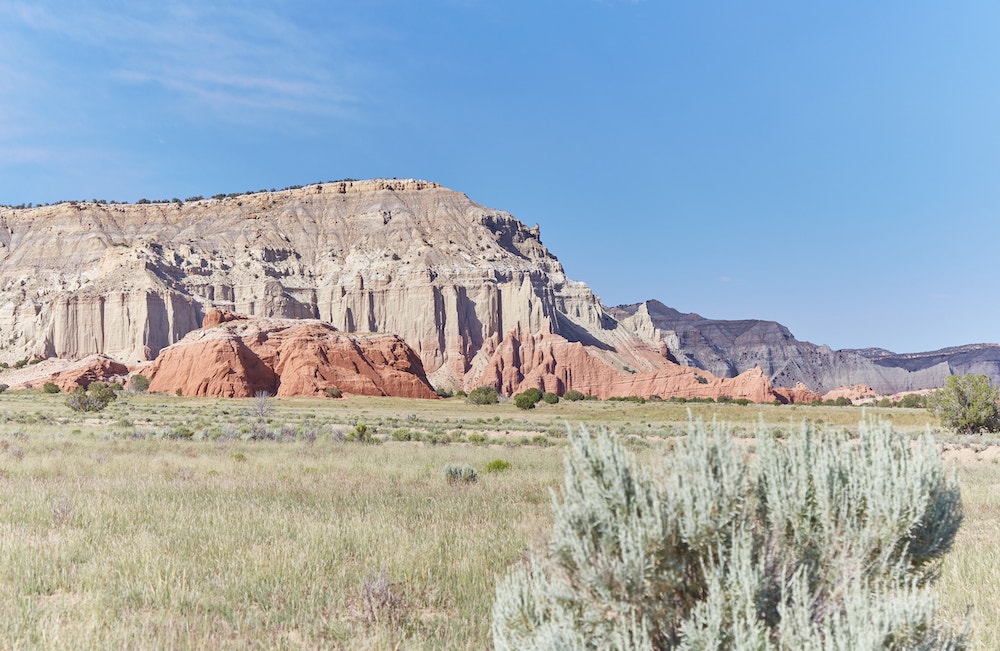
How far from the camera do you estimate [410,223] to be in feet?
431

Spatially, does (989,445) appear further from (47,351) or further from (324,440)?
(47,351)

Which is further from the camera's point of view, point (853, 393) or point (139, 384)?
point (853, 393)

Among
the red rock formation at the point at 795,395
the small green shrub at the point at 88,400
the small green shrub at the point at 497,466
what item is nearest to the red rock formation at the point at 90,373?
the small green shrub at the point at 88,400

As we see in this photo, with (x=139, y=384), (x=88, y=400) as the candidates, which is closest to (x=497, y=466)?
(x=88, y=400)

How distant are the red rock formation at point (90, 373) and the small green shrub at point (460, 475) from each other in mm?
78749

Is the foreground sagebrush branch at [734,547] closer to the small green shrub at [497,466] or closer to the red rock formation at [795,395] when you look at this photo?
the small green shrub at [497,466]

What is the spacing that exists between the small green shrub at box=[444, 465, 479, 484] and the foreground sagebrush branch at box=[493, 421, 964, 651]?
9.48 metres

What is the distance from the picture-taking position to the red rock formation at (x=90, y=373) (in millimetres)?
77875

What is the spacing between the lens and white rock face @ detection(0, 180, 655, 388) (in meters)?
102

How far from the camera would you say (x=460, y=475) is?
12930mm

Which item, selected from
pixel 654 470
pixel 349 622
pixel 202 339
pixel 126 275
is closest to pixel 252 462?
pixel 349 622

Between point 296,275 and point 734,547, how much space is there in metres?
126

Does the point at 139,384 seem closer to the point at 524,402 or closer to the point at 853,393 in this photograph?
the point at 524,402

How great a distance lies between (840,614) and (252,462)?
47.2 feet
